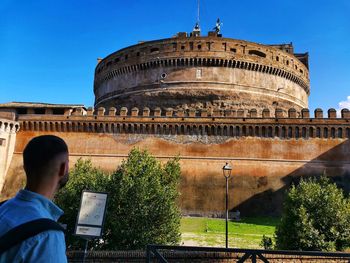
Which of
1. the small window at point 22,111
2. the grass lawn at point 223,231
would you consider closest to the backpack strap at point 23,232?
the grass lawn at point 223,231

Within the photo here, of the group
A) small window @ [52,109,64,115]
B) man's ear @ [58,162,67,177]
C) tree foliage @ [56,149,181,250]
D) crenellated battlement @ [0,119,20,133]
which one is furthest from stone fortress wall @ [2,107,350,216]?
man's ear @ [58,162,67,177]

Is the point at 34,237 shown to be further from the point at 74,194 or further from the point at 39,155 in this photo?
the point at 74,194

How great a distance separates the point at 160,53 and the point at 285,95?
1346cm

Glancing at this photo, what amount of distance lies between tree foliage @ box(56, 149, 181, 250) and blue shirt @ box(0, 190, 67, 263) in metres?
10.9

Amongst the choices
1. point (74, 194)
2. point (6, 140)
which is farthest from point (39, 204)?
point (6, 140)

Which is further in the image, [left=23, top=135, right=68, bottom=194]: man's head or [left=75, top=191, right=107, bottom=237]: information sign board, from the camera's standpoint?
[left=75, top=191, right=107, bottom=237]: information sign board

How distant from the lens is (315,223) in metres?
13.6

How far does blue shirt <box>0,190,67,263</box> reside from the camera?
146cm

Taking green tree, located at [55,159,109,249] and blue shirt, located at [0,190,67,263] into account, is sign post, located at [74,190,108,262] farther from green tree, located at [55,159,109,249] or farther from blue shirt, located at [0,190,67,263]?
green tree, located at [55,159,109,249]

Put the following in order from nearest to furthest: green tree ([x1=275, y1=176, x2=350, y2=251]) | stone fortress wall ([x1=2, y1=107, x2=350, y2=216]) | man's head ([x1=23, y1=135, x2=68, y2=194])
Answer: man's head ([x1=23, y1=135, x2=68, y2=194]) → green tree ([x1=275, y1=176, x2=350, y2=251]) → stone fortress wall ([x1=2, y1=107, x2=350, y2=216])

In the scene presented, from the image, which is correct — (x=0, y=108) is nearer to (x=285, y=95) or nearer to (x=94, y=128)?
(x=94, y=128)

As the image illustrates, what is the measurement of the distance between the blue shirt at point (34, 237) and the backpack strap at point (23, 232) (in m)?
0.02

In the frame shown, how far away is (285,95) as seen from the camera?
115 ft

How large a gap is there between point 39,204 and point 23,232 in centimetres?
22
